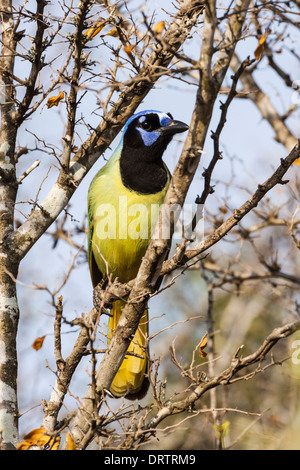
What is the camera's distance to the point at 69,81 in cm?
404

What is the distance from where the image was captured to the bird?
4.75m

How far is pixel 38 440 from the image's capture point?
3.23m

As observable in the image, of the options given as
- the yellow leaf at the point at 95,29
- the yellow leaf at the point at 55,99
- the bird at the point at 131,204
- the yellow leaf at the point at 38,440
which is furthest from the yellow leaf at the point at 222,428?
the yellow leaf at the point at 95,29

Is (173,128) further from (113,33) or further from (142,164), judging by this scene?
(113,33)

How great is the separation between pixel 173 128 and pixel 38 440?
261cm

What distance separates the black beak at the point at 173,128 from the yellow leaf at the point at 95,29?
103 centimetres

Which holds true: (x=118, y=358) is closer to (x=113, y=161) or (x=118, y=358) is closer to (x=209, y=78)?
(x=209, y=78)

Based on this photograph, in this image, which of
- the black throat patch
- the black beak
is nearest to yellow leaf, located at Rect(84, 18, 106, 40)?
the black beak

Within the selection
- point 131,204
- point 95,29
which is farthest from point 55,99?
point 131,204

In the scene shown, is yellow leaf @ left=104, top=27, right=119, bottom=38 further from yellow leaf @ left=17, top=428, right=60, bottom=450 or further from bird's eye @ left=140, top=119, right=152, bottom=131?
yellow leaf @ left=17, top=428, right=60, bottom=450

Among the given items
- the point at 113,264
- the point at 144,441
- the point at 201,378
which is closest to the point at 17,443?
the point at 144,441

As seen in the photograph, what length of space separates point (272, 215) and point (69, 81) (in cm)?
234

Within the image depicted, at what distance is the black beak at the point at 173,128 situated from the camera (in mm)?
4776

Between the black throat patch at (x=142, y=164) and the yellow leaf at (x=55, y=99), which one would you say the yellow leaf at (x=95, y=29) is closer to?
the yellow leaf at (x=55, y=99)
